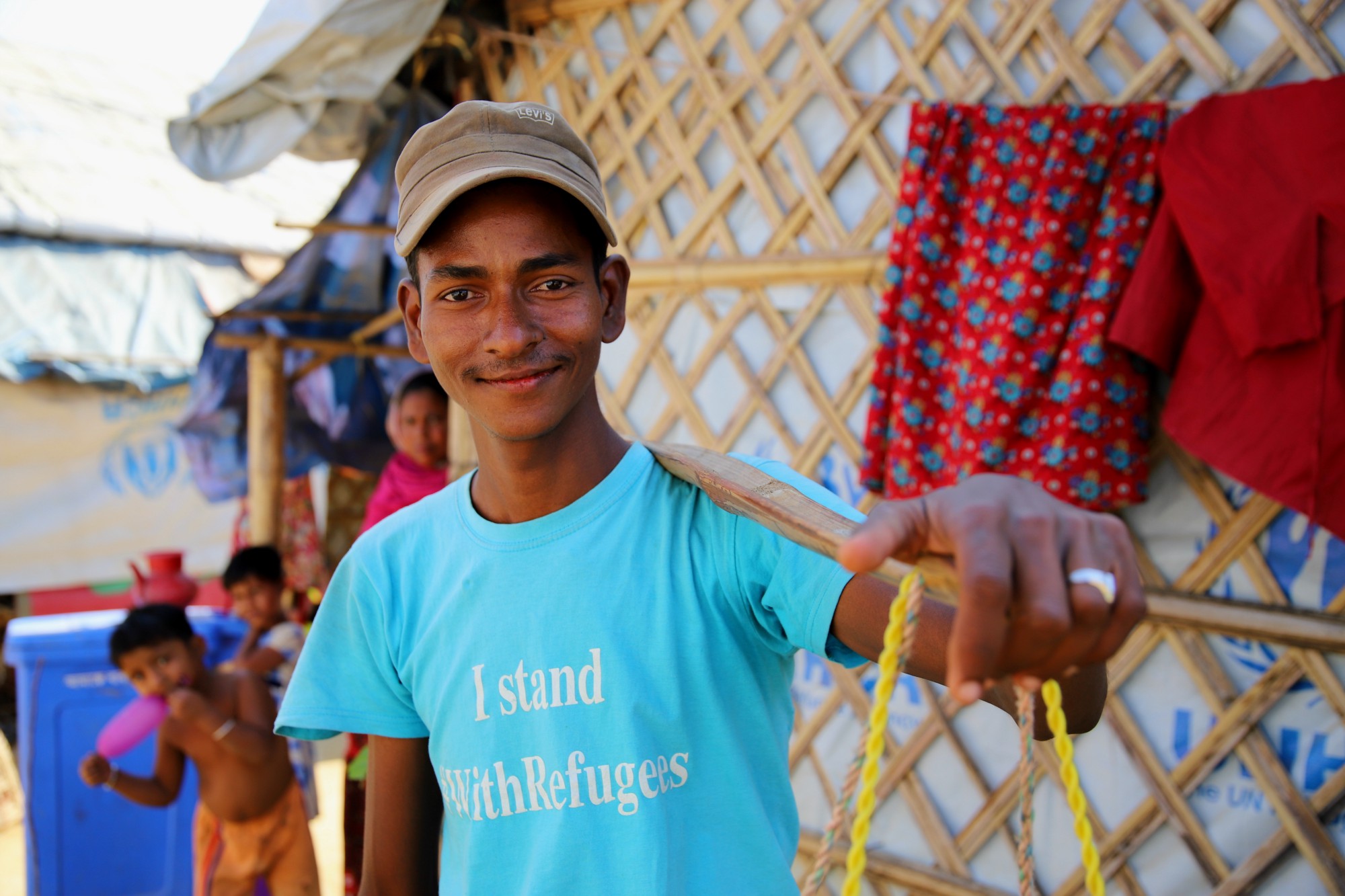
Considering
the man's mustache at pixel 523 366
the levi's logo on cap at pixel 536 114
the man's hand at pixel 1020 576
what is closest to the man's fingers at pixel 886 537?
the man's hand at pixel 1020 576

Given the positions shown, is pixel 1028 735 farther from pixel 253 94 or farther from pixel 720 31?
pixel 253 94

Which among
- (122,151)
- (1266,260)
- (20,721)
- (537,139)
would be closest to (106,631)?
(20,721)

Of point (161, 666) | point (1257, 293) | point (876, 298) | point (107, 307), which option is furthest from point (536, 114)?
point (107, 307)

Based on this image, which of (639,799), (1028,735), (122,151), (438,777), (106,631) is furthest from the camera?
(122,151)

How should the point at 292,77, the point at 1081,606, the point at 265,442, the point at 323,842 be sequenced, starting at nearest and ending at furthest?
the point at 1081,606 < the point at 292,77 < the point at 265,442 < the point at 323,842

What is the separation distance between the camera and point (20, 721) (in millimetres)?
2803

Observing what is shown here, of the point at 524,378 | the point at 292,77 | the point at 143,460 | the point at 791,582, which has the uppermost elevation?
the point at 143,460

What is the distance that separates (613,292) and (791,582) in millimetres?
351

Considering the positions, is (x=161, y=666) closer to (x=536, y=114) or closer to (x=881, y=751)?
(x=536, y=114)

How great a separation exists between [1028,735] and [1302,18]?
1691mm

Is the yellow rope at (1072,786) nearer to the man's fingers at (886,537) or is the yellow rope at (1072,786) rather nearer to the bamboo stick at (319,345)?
the man's fingers at (886,537)

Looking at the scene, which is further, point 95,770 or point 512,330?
point 95,770

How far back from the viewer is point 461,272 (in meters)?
0.87

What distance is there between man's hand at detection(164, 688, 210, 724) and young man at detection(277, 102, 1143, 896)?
1488 mm
